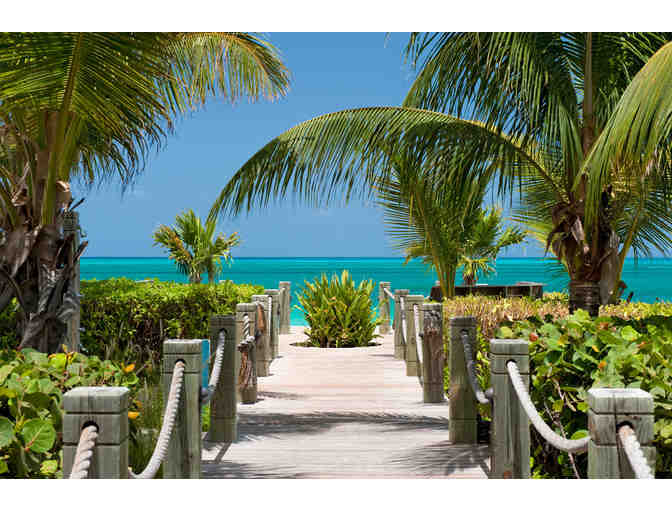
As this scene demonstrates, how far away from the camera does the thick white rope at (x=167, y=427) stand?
2.86 meters

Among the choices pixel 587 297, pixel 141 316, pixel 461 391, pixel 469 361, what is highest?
pixel 587 297

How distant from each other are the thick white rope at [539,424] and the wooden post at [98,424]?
68.1 inches

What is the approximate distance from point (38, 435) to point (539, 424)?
231 cm

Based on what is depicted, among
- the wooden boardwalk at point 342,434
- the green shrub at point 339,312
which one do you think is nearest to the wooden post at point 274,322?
the wooden boardwalk at point 342,434

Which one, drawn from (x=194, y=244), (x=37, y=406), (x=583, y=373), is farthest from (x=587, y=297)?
(x=194, y=244)

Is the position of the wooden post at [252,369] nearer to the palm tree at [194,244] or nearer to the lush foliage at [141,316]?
the lush foliage at [141,316]

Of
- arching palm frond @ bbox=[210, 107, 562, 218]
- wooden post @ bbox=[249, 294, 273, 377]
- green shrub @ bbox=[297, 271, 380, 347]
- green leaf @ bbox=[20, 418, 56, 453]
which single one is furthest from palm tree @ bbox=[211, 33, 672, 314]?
green shrub @ bbox=[297, 271, 380, 347]

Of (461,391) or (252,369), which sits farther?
(252,369)

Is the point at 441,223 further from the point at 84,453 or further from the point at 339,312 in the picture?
the point at 84,453

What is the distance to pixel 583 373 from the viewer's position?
4230 mm

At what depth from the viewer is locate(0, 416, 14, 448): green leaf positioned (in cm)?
300

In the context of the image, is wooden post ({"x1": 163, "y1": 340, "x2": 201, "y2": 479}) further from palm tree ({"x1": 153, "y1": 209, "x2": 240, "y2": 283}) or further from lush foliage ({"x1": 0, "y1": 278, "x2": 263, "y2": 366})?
palm tree ({"x1": 153, "y1": 209, "x2": 240, "y2": 283})

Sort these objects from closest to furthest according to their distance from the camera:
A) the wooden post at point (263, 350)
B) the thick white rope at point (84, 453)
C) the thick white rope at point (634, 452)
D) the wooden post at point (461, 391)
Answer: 1. the thick white rope at point (634, 452)
2. the thick white rope at point (84, 453)
3. the wooden post at point (461, 391)
4. the wooden post at point (263, 350)

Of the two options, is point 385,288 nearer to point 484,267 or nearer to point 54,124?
point 484,267
